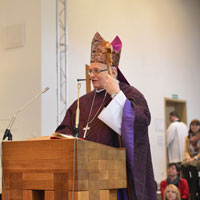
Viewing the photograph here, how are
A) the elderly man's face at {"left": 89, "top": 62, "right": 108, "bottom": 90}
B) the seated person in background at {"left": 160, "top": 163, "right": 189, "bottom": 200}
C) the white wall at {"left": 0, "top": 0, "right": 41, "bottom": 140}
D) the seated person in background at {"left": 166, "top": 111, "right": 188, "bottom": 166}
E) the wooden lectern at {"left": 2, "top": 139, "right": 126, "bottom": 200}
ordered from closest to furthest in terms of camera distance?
1. the wooden lectern at {"left": 2, "top": 139, "right": 126, "bottom": 200}
2. the elderly man's face at {"left": 89, "top": 62, "right": 108, "bottom": 90}
3. the white wall at {"left": 0, "top": 0, "right": 41, "bottom": 140}
4. the seated person in background at {"left": 160, "top": 163, "right": 189, "bottom": 200}
5. the seated person in background at {"left": 166, "top": 111, "right": 188, "bottom": 166}

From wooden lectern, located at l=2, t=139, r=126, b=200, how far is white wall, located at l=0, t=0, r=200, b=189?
4020 millimetres

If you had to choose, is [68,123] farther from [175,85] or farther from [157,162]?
[175,85]

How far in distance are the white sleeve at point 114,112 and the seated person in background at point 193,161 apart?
549cm

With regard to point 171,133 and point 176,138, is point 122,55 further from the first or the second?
point 176,138

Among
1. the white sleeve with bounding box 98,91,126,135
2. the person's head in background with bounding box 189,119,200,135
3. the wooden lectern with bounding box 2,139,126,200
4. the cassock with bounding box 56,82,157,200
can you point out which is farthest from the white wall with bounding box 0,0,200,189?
the wooden lectern with bounding box 2,139,126,200

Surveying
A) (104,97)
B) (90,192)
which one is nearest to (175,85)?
(104,97)

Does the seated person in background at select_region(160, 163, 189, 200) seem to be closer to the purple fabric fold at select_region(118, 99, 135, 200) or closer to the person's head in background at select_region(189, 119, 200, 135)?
the person's head in background at select_region(189, 119, 200, 135)

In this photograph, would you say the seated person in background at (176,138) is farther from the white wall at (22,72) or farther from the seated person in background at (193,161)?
the white wall at (22,72)

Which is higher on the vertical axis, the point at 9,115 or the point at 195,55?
the point at 195,55

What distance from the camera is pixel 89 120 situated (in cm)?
339

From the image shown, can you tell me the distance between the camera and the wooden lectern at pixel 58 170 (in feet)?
7.84

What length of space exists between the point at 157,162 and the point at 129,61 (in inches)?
104

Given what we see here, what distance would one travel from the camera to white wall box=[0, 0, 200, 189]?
22.3ft

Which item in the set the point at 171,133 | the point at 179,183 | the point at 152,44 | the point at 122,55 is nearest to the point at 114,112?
the point at 179,183
